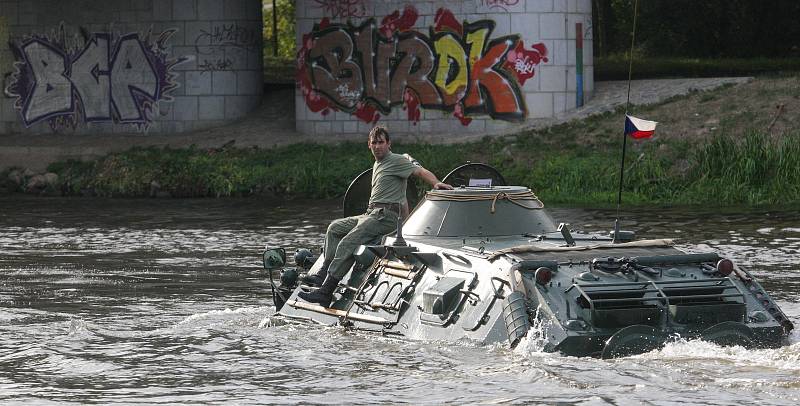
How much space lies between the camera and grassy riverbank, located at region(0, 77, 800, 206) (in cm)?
2927

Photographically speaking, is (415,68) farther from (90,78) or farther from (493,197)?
(493,197)

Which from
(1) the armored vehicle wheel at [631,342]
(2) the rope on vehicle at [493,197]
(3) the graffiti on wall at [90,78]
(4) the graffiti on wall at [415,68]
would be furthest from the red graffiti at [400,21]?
(1) the armored vehicle wheel at [631,342]

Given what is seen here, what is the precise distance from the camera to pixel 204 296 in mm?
18969

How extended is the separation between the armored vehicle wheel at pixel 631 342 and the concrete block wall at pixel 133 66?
26.5m

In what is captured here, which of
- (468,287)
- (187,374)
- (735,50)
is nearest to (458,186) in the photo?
(468,287)

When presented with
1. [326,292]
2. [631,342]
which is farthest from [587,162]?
[631,342]

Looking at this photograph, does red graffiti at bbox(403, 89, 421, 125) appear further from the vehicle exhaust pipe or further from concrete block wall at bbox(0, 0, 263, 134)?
the vehicle exhaust pipe

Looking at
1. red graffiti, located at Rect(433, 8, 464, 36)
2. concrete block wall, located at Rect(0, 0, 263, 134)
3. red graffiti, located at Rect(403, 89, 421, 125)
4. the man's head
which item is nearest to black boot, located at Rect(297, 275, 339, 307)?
the man's head

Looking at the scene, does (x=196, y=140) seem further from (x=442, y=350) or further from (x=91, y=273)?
(x=442, y=350)

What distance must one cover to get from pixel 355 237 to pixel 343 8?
20.7 meters

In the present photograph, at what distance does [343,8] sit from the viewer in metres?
36.0

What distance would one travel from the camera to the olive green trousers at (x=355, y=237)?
52.1 ft

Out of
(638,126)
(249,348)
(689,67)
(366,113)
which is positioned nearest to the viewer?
(249,348)

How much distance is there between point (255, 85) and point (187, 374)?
84.7 feet
